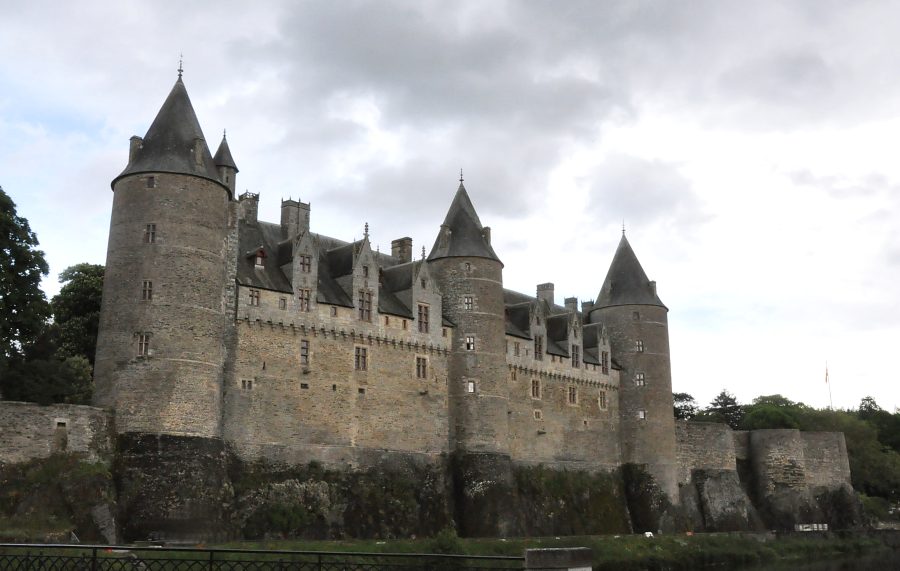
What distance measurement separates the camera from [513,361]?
2042 inches

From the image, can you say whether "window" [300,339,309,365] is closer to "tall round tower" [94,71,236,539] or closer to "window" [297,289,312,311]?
"window" [297,289,312,311]

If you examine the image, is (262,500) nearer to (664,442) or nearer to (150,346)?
(150,346)

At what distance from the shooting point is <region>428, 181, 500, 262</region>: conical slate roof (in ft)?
161

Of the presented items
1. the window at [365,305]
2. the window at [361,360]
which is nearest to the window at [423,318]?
the window at [365,305]

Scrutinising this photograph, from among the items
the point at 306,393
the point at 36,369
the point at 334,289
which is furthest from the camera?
the point at 334,289

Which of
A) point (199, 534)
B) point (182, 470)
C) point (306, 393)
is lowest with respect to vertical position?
point (199, 534)

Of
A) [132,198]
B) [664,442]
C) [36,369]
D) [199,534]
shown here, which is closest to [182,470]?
[199,534]

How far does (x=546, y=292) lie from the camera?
213 ft

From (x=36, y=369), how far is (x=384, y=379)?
14.8 meters

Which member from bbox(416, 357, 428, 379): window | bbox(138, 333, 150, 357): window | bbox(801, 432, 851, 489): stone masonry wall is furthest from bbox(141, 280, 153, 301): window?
bbox(801, 432, 851, 489): stone masonry wall

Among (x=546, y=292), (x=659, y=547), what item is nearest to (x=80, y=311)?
(x=659, y=547)

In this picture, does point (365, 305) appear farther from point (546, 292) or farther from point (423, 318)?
point (546, 292)

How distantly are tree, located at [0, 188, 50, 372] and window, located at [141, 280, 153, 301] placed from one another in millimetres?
3883

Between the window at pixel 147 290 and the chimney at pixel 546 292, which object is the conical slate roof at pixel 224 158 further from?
the chimney at pixel 546 292
